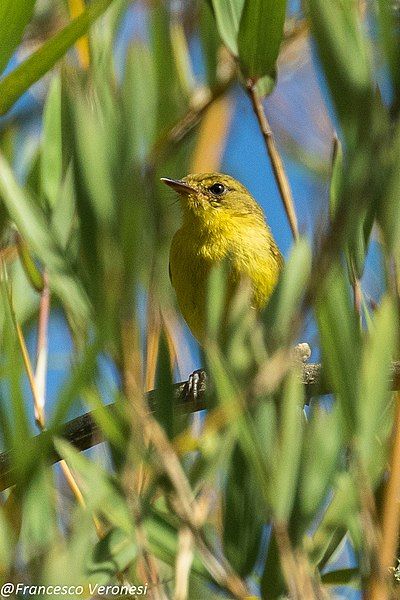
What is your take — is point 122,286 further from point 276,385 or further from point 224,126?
point 224,126

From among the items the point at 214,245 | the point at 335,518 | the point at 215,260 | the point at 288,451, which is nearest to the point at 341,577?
the point at 335,518

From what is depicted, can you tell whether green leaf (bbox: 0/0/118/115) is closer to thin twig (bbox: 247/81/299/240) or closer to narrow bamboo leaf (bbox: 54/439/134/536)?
thin twig (bbox: 247/81/299/240)

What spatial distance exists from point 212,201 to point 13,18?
241 cm

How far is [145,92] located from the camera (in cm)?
172

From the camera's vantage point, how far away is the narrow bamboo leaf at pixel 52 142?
60.4 inches

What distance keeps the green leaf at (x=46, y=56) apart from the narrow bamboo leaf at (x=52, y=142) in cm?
16

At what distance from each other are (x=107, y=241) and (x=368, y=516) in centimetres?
43

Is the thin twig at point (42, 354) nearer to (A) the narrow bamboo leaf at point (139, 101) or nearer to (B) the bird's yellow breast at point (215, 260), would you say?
(A) the narrow bamboo leaf at point (139, 101)

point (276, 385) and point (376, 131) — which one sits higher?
point (376, 131)

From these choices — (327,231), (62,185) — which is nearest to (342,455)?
(327,231)

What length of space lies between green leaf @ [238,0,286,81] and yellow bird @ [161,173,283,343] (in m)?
1.46

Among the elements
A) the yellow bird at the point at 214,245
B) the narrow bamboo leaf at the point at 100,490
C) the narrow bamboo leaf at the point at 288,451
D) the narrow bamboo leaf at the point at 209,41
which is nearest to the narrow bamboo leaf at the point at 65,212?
the narrow bamboo leaf at the point at 100,490

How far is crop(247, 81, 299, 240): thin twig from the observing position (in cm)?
151

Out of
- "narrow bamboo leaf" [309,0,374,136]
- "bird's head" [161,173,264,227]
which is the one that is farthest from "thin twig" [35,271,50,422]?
"bird's head" [161,173,264,227]
